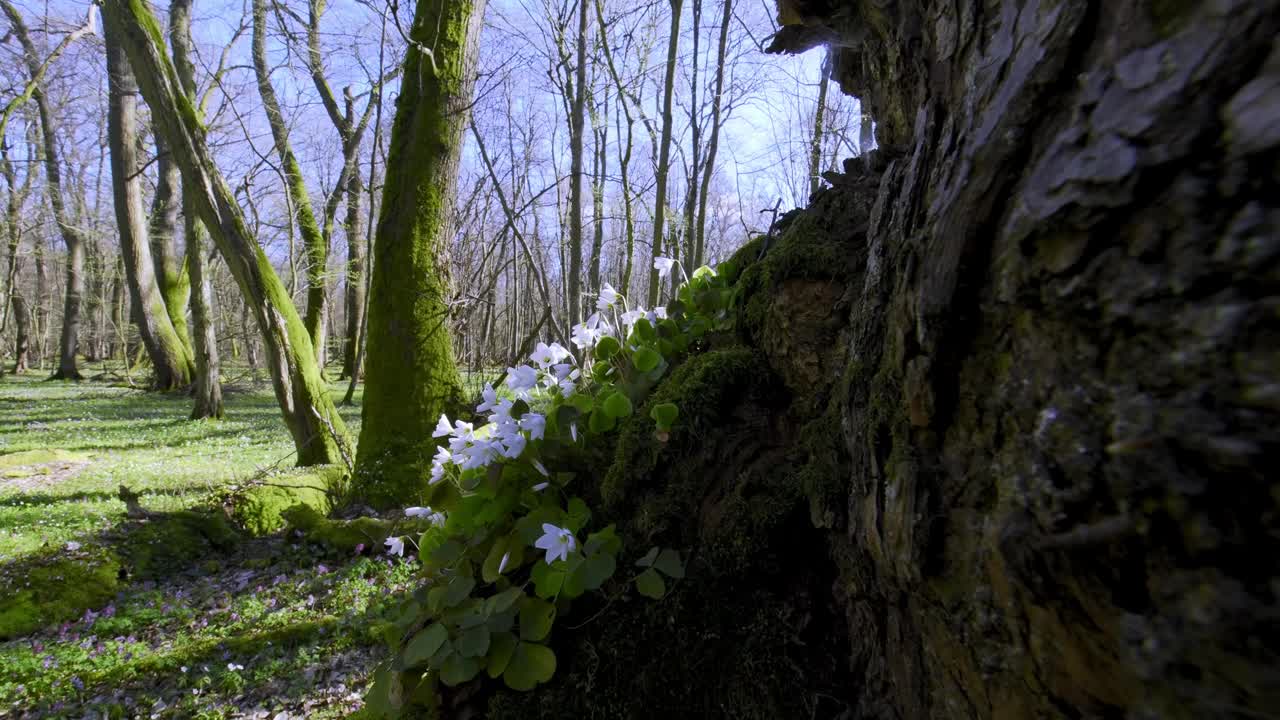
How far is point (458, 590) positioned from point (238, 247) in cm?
552

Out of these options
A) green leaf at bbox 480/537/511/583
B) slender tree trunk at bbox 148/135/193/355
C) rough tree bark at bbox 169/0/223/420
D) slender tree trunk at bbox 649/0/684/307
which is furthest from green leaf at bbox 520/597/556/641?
slender tree trunk at bbox 148/135/193/355

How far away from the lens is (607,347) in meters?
2.01

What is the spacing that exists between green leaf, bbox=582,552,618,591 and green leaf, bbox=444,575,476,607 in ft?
1.02

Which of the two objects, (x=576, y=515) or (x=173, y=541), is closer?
(x=576, y=515)

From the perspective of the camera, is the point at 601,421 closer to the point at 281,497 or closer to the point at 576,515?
the point at 576,515

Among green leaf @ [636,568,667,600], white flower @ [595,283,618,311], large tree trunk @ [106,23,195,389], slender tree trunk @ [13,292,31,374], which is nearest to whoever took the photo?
green leaf @ [636,568,667,600]

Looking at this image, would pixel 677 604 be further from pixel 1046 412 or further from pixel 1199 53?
pixel 1199 53

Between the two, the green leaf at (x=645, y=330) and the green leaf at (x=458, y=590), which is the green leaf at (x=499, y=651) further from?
the green leaf at (x=645, y=330)

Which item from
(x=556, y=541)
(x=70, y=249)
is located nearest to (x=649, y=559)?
(x=556, y=541)

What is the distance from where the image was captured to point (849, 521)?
3.63 ft

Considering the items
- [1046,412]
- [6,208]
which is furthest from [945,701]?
[6,208]

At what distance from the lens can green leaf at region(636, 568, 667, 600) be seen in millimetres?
1183

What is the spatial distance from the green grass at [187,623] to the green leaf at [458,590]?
1644 millimetres

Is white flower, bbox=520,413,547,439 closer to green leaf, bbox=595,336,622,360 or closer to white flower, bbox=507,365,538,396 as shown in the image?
white flower, bbox=507,365,538,396
